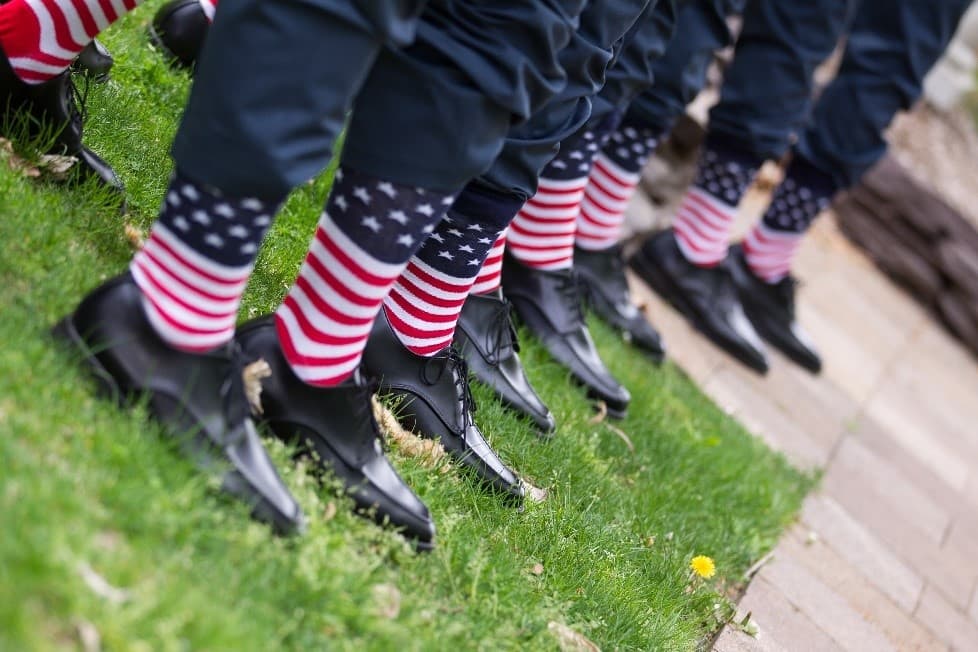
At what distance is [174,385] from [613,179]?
5.79 feet

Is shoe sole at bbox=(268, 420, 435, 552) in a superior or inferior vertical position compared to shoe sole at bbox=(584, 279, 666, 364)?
superior

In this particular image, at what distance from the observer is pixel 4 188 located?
5.02 ft

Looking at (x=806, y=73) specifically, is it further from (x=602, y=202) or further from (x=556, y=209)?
(x=556, y=209)

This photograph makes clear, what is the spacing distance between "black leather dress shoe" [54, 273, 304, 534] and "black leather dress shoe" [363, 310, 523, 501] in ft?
1.46

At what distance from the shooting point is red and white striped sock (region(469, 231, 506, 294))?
2.05 m

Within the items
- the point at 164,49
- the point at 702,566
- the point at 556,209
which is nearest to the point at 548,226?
the point at 556,209

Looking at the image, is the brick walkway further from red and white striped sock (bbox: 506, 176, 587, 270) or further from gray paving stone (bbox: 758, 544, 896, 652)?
red and white striped sock (bbox: 506, 176, 587, 270)

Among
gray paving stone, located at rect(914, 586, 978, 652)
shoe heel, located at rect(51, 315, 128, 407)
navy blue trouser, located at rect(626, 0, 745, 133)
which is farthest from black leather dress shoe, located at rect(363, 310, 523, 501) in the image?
gray paving stone, located at rect(914, 586, 978, 652)

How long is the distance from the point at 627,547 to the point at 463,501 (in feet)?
1.17

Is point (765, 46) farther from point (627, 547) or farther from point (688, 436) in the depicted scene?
point (627, 547)

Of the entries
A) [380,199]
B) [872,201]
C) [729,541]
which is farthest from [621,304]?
[872,201]

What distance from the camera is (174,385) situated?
1.32m

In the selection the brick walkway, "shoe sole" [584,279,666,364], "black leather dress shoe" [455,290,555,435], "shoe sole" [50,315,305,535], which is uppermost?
"shoe sole" [50,315,305,535]

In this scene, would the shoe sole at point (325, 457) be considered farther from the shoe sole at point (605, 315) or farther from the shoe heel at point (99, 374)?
the shoe sole at point (605, 315)
